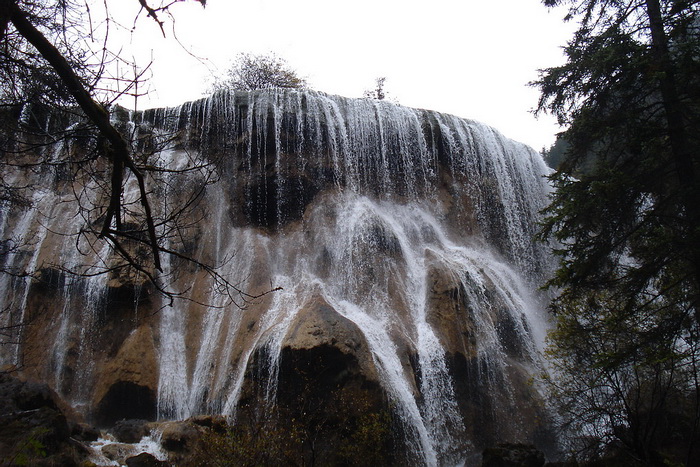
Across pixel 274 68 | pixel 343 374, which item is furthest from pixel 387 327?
pixel 274 68

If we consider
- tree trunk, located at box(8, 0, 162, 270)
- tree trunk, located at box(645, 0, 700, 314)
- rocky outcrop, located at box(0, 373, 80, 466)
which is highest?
tree trunk, located at box(645, 0, 700, 314)

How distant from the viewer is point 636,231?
785 cm

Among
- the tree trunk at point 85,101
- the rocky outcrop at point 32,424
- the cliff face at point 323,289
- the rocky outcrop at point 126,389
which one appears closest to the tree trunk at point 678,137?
the cliff face at point 323,289

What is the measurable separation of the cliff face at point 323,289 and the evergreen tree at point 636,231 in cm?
324

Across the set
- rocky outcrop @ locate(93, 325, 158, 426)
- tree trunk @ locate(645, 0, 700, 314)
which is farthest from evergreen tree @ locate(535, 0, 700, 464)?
rocky outcrop @ locate(93, 325, 158, 426)

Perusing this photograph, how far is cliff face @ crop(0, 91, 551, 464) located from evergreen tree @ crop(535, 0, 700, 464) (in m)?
3.24

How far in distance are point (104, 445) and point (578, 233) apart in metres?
9.93

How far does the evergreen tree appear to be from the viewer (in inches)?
264

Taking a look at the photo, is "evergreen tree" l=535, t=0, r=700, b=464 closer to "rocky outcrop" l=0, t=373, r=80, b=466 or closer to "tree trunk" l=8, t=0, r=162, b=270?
"tree trunk" l=8, t=0, r=162, b=270

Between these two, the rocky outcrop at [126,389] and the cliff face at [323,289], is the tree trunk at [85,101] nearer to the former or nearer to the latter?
the cliff face at [323,289]

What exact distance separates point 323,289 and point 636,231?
309 inches

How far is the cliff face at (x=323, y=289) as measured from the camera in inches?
385

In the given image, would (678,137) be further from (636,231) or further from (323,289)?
(323,289)

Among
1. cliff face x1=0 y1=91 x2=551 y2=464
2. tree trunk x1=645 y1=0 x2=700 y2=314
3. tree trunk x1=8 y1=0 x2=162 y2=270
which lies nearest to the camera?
tree trunk x1=8 y1=0 x2=162 y2=270
